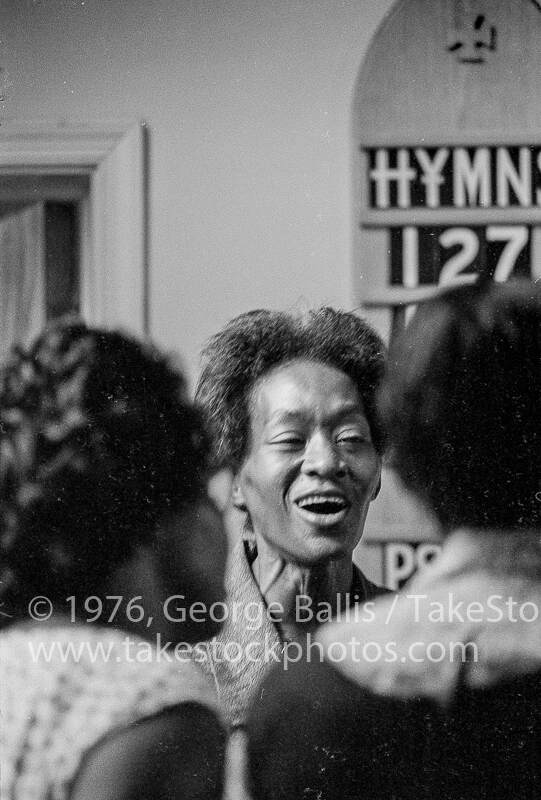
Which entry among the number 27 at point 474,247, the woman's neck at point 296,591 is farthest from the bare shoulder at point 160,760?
the number 27 at point 474,247

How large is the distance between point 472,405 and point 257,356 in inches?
22.3

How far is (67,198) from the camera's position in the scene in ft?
8.59

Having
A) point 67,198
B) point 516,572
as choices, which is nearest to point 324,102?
point 67,198

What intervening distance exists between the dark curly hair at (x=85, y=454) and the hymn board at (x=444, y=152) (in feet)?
1.97

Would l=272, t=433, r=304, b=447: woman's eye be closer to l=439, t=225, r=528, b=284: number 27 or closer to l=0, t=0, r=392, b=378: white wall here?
l=0, t=0, r=392, b=378: white wall

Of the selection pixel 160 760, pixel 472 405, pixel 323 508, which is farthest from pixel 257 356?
pixel 160 760

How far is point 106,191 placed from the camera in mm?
2578

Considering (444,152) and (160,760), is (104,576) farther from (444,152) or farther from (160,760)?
(444,152)

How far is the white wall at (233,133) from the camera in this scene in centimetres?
253

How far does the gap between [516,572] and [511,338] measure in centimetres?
60

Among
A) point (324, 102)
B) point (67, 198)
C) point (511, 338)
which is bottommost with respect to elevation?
point (511, 338)

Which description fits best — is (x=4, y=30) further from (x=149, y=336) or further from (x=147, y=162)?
(x=149, y=336)

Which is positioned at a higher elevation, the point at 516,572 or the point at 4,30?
the point at 4,30

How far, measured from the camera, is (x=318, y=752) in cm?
252
